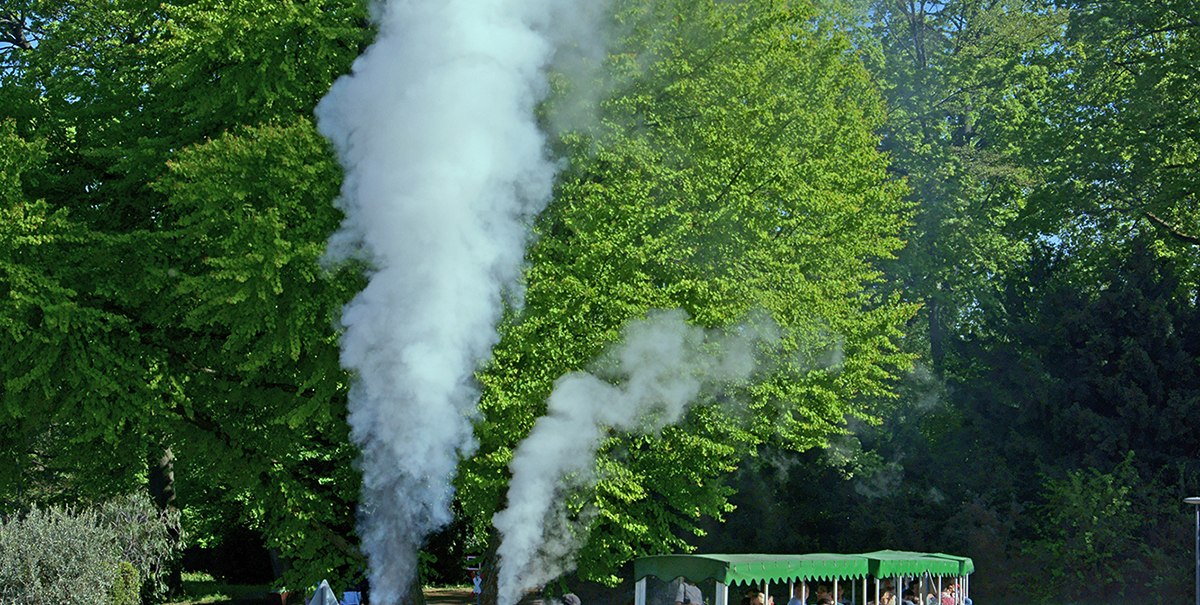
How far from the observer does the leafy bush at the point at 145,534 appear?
30969mm

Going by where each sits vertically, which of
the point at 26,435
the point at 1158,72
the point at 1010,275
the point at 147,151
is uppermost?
the point at 1158,72

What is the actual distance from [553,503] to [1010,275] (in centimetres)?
1924

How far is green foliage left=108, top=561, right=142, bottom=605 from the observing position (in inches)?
1089

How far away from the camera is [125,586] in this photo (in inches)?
1125

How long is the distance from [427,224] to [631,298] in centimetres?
422

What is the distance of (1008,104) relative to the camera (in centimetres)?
4131

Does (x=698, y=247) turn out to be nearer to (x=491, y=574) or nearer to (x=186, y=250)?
(x=491, y=574)

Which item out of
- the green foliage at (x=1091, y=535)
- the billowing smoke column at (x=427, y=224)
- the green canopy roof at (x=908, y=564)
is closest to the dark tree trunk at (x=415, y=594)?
the billowing smoke column at (x=427, y=224)

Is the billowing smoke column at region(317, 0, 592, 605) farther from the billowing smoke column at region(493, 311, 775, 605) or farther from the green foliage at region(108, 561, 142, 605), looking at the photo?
the green foliage at region(108, 561, 142, 605)

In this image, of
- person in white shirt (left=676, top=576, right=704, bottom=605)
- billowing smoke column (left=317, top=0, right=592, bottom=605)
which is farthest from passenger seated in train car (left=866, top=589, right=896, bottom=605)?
billowing smoke column (left=317, top=0, right=592, bottom=605)

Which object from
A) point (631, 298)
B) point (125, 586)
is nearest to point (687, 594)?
point (631, 298)

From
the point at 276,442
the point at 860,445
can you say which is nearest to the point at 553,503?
the point at 276,442

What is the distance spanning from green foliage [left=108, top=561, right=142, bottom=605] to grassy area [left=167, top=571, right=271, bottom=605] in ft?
16.9

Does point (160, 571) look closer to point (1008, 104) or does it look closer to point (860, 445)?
point (860, 445)
